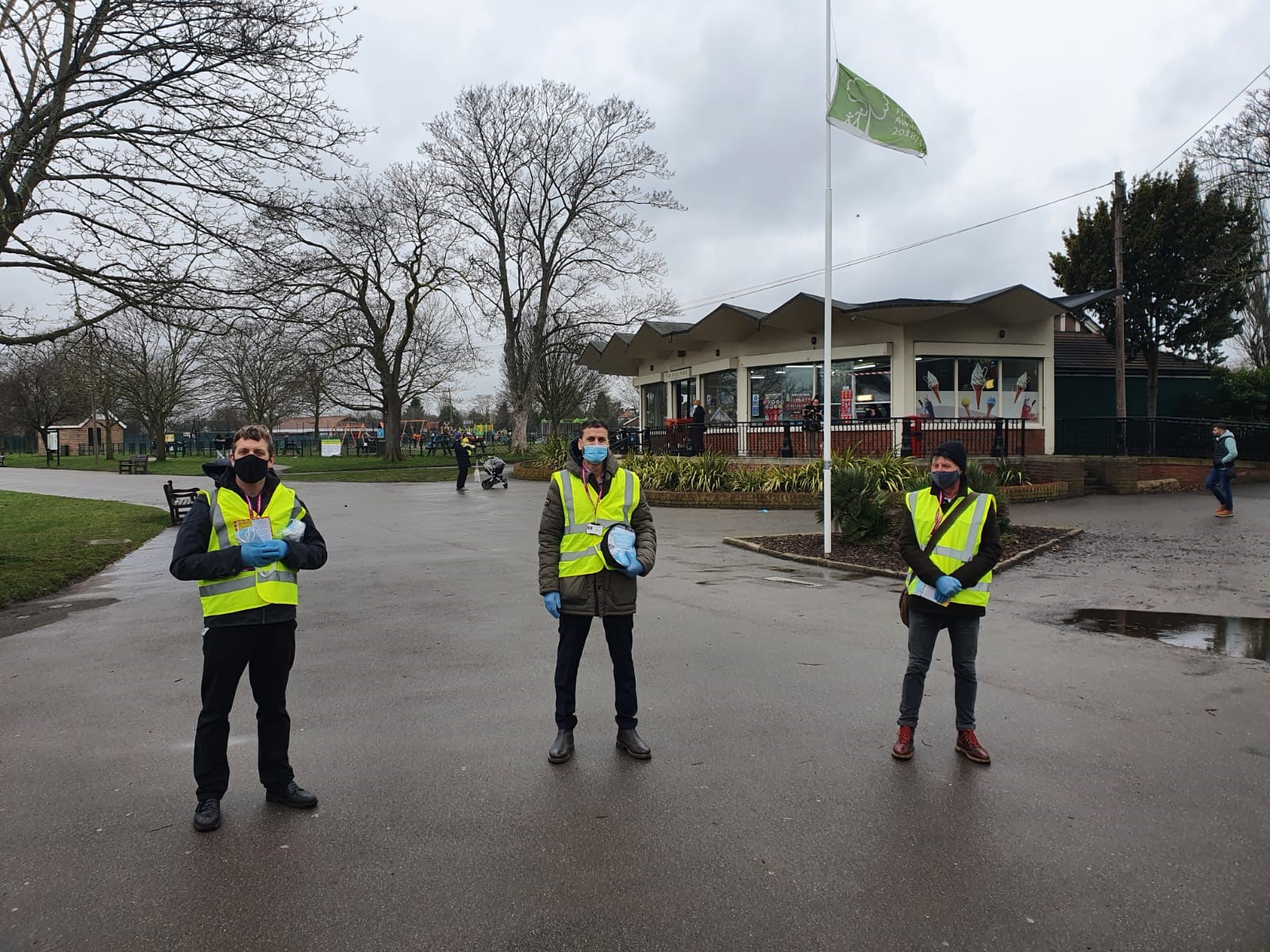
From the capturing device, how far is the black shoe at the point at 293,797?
12.1 ft

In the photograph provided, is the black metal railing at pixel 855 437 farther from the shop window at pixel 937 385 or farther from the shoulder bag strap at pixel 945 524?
the shoulder bag strap at pixel 945 524

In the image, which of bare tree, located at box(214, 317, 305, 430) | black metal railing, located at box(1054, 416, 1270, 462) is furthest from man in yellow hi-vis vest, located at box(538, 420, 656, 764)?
bare tree, located at box(214, 317, 305, 430)

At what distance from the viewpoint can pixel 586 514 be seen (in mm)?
4316

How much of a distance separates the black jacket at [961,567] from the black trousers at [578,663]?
5.07 ft

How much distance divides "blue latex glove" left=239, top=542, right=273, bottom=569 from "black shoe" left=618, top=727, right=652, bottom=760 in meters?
2.01

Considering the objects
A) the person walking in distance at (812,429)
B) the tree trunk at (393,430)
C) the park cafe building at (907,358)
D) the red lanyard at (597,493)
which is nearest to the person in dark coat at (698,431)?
the park cafe building at (907,358)

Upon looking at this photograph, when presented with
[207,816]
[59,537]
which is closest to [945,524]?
[207,816]

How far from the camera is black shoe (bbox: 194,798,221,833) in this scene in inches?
137

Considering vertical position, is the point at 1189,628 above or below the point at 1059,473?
below

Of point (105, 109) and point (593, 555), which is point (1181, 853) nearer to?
point (593, 555)

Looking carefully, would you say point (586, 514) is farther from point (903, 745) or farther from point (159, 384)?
point (159, 384)

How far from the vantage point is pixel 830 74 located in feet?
38.0

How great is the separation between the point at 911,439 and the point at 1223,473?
714cm

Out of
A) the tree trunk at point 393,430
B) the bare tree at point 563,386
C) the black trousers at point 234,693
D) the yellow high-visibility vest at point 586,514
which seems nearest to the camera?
the black trousers at point 234,693
